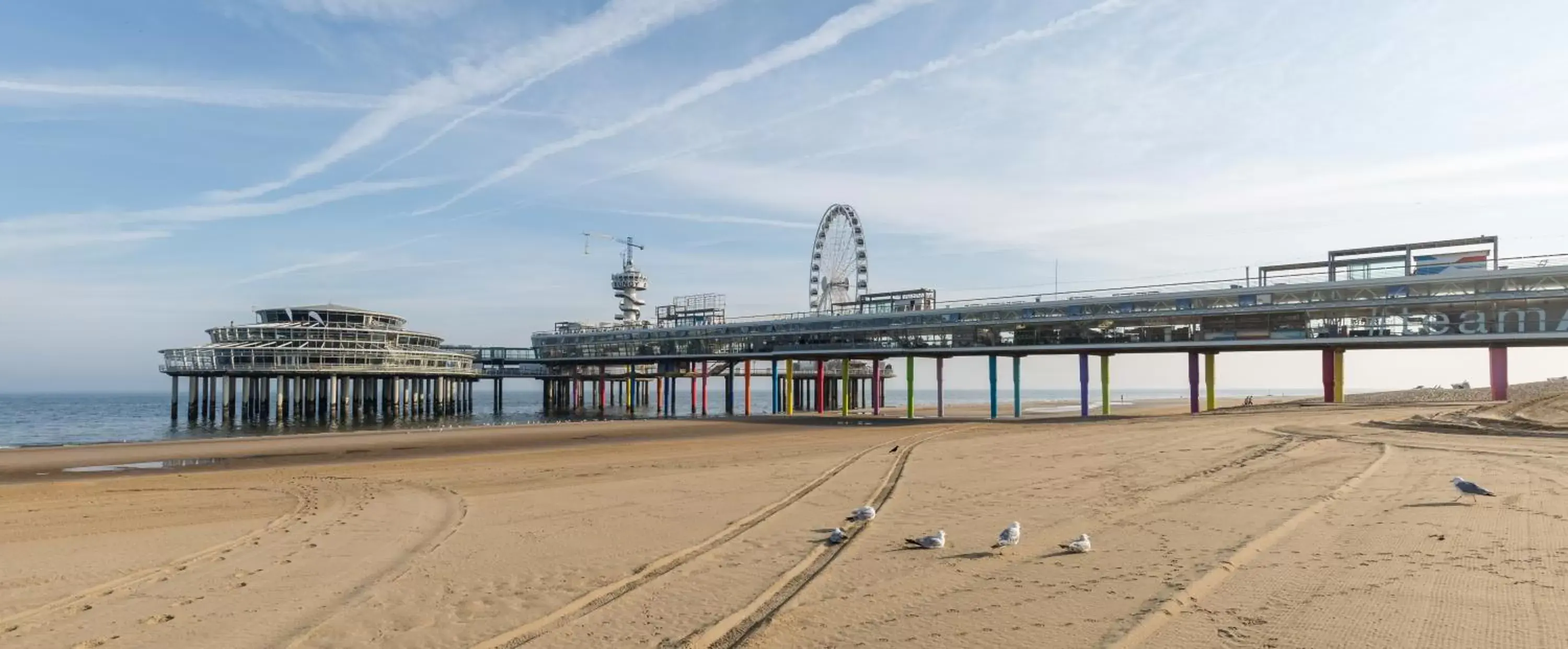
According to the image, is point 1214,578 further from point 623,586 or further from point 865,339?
point 865,339

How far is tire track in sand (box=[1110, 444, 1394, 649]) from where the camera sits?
246 inches

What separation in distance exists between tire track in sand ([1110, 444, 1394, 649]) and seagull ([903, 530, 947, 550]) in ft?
9.34

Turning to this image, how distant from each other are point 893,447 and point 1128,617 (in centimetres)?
1938

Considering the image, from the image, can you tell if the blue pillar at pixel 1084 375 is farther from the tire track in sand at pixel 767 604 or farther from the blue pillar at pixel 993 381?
the tire track in sand at pixel 767 604

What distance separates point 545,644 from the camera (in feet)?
22.1

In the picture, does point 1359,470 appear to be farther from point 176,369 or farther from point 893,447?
point 176,369

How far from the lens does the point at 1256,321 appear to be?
44.5 meters

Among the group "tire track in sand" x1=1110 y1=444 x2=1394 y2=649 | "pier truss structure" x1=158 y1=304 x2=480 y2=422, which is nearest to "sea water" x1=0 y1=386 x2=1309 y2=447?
"pier truss structure" x1=158 y1=304 x2=480 y2=422

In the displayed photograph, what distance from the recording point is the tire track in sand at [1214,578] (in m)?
6.24

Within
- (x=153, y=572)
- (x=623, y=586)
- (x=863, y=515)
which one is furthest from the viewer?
(x=863, y=515)

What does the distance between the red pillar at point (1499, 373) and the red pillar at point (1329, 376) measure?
20.8 ft

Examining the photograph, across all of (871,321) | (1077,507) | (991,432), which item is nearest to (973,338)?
(871,321)

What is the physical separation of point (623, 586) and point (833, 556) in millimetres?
2476

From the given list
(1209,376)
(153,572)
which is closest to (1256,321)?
(1209,376)
